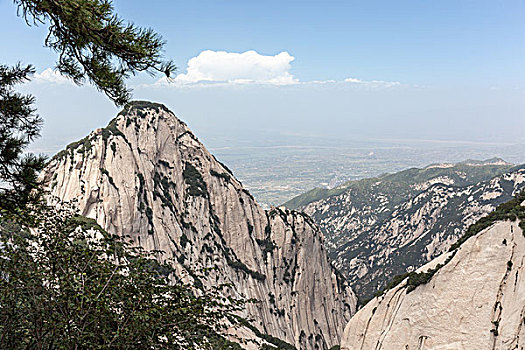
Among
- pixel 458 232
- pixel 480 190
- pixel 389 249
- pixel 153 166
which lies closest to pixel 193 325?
pixel 153 166

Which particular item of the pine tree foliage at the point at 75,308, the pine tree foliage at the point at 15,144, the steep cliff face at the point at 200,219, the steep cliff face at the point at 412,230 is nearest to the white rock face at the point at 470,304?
the steep cliff face at the point at 200,219

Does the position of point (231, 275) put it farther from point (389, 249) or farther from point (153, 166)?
point (389, 249)

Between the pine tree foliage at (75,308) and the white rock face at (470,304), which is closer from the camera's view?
the pine tree foliage at (75,308)

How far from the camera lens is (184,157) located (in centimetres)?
5566

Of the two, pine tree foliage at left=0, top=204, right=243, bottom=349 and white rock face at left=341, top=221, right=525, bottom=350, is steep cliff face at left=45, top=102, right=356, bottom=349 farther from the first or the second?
pine tree foliage at left=0, top=204, right=243, bottom=349

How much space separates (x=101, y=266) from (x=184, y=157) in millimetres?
46930

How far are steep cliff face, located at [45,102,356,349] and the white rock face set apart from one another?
18429 millimetres

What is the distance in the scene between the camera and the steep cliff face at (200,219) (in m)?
41.6

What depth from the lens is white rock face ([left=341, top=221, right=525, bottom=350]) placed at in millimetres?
21641

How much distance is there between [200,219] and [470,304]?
35219mm

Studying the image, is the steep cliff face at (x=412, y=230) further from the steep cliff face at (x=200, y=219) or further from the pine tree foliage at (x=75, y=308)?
the pine tree foliage at (x=75, y=308)

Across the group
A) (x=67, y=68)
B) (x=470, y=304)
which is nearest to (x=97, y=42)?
(x=67, y=68)

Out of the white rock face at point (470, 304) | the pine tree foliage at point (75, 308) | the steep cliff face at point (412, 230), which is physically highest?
the pine tree foliage at point (75, 308)

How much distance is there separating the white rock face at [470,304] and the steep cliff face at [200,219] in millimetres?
18429
